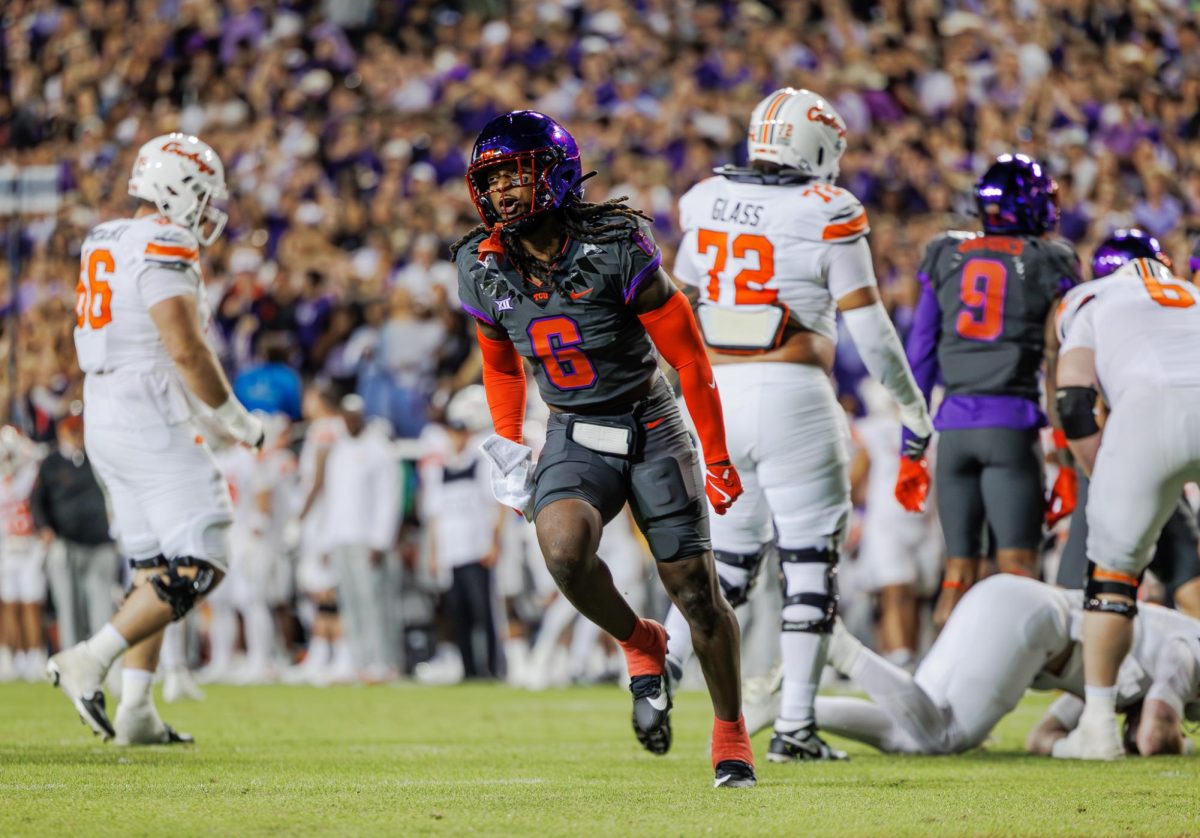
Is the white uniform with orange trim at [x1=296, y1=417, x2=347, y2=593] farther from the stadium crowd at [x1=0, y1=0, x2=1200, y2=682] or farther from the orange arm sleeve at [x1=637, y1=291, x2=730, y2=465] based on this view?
the orange arm sleeve at [x1=637, y1=291, x2=730, y2=465]

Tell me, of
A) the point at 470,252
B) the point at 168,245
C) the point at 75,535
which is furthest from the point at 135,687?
the point at 75,535

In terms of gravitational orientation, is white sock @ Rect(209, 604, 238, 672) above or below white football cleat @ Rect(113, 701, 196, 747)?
below

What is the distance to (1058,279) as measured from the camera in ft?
25.2

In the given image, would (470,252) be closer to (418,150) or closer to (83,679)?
(83,679)

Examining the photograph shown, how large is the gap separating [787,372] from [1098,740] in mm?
1866

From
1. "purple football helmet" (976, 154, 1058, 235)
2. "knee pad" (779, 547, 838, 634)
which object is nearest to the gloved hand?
"knee pad" (779, 547, 838, 634)

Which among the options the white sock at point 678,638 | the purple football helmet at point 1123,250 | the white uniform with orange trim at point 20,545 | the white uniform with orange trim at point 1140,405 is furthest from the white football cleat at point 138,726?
the white uniform with orange trim at point 20,545

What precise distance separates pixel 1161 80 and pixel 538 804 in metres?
12.9

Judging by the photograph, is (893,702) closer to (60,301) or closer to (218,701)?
(218,701)

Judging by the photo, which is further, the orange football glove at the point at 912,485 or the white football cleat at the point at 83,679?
the orange football glove at the point at 912,485

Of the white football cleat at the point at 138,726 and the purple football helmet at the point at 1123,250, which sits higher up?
the purple football helmet at the point at 1123,250

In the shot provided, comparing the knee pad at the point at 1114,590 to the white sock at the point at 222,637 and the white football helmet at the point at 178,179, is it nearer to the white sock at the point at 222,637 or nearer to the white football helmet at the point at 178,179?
the white football helmet at the point at 178,179

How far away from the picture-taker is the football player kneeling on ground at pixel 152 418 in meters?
7.08

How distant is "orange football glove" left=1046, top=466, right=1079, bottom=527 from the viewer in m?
7.93
